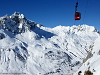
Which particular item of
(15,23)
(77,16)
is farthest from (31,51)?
(77,16)

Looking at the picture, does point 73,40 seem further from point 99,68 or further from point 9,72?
point 99,68

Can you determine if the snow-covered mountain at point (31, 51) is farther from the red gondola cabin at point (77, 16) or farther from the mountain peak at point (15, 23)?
the red gondola cabin at point (77, 16)

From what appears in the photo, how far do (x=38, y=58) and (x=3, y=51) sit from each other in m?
31.3

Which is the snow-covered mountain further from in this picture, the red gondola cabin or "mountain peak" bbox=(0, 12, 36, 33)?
the red gondola cabin

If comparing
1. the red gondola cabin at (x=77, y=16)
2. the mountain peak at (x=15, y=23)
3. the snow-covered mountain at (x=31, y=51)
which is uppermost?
A: the mountain peak at (x=15, y=23)

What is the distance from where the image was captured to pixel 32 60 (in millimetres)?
110375

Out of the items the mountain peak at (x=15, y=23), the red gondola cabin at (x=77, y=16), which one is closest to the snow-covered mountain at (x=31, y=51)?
the mountain peak at (x=15, y=23)

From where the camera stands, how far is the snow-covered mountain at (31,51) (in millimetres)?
100562

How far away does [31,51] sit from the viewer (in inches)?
4801

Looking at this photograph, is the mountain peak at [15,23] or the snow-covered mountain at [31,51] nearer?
the snow-covered mountain at [31,51]

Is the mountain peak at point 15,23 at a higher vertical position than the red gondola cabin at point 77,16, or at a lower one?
higher

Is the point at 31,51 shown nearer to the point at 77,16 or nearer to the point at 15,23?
the point at 15,23

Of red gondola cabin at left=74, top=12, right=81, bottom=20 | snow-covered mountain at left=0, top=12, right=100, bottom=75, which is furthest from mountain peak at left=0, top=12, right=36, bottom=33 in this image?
red gondola cabin at left=74, top=12, right=81, bottom=20

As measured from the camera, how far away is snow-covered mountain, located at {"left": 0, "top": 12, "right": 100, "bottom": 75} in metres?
101
